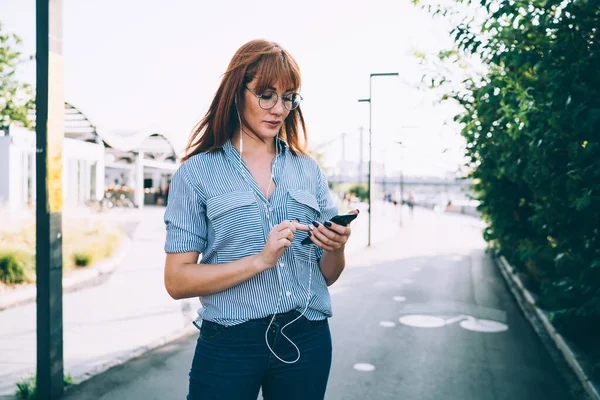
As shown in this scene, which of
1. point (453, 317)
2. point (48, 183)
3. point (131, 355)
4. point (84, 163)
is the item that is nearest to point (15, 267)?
point (131, 355)

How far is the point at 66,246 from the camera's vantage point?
10.2 metres

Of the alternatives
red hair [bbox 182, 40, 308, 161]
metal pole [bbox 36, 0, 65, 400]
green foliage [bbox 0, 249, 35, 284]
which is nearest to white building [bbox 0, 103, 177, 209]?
green foliage [bbox 0, 249, 35, 284]

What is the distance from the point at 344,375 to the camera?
5.05m

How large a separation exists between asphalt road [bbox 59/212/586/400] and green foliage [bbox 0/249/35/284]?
Result: 361 cm

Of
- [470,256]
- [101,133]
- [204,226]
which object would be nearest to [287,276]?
[204,226]

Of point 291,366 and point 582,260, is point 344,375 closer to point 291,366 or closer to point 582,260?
point 582,260

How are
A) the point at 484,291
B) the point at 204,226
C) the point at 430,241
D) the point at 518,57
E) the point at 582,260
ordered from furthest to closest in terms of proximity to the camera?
1. the point at 430,241
2. the point at 484,291
3. the point at 582,260
4. the point at 518,57
5. the point at 204,226

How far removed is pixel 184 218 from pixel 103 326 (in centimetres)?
541

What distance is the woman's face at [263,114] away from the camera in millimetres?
1768

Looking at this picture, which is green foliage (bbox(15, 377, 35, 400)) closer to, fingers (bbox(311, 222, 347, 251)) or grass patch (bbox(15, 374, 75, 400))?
grass patch (bbox(15, 374, 75, 400))

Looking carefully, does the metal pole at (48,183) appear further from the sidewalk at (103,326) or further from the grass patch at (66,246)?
the grass patch at (66,246)

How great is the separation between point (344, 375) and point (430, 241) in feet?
58.3

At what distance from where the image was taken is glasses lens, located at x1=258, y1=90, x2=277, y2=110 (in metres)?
1.76

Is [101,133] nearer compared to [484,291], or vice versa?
[484,291]
